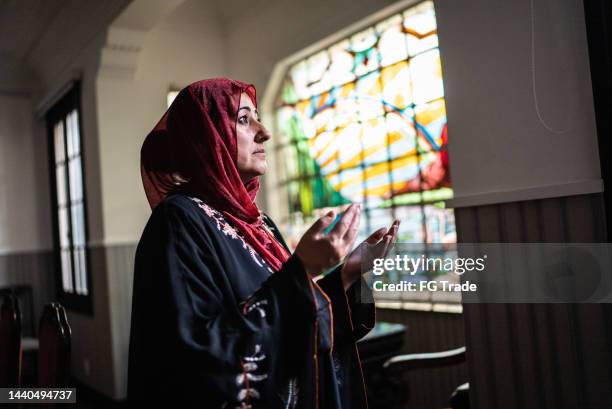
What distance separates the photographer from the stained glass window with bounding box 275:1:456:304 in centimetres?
324

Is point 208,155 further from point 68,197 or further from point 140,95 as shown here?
point 68,197

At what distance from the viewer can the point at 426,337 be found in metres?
3.25

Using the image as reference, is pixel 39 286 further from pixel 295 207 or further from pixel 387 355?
pixel 387 355

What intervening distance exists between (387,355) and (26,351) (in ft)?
9.22

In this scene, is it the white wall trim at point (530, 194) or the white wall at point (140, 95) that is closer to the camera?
the white wall trim at point (530, 194)

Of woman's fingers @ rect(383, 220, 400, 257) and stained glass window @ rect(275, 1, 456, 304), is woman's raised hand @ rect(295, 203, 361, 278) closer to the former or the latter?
woman's fingers @ rect(383, 220, 400, 257)

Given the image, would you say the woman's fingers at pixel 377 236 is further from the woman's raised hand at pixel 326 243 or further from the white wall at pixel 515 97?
the white wall at pixel 515 97

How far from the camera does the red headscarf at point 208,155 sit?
121 cm

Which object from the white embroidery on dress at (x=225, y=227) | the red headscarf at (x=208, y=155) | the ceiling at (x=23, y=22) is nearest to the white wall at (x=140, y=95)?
the ceiling at (x=23, y=22)

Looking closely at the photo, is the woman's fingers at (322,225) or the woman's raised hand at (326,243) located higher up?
the woman's fingers at (322,225)

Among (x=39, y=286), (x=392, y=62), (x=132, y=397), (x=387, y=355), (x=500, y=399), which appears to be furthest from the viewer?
(x=39, y=286)

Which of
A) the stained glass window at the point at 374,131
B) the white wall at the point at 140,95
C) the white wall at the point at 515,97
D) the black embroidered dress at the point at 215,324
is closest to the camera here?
the black embroidered dress at the point at 215,324

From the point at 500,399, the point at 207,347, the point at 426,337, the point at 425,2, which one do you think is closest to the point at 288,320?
the point at 207,347

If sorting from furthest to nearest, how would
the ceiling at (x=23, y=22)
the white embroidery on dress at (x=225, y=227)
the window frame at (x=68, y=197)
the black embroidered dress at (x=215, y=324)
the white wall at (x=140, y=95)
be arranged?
the window frame at (x=68, y=197) < the ceiling at (x=23, y=22) < the white wall at (x=140, y=95) < the white embroidery on dress at (x=225, y=227) < the black embroidered dress at (x=215, y=324)
